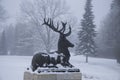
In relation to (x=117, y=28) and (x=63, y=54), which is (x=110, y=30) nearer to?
(x=117, y=28)

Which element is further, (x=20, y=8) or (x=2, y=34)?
(x=2, y=34)

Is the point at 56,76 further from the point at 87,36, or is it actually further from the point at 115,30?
the point at 115,30

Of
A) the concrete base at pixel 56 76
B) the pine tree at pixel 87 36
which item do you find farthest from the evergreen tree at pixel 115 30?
the concrete base at pixel 56 76

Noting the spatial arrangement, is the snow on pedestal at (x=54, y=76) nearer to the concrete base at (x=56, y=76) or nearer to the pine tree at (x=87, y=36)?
the concrete base at (x=56, y=76)

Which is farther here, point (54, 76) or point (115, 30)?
point (115, 30)

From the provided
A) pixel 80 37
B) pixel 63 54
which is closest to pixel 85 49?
pixel 80 37

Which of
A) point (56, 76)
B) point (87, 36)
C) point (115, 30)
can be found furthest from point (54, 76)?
point (115, 30)

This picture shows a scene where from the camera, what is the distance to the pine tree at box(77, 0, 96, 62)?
22.6 metres

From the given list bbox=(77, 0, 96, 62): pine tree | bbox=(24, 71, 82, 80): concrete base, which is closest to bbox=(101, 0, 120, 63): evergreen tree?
bbox=(77, 0, 96, 62): pine tree

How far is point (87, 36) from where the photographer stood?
22.9m

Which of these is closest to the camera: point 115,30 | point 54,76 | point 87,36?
point 54,76

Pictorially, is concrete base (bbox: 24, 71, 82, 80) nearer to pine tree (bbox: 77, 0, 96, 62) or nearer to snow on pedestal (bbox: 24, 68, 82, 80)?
snow on pedestal (bbox: 24, 68, 82, 80)

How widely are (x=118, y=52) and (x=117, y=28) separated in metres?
2.19

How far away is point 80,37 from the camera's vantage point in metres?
23.2
